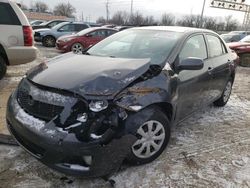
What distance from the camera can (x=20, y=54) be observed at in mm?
6742

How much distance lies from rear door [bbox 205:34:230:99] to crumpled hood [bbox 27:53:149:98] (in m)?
1.71

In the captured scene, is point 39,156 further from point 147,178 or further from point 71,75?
point 147,178

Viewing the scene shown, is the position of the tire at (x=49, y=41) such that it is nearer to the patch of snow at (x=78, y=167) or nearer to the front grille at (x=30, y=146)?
the front grille at (x=30, y=146)

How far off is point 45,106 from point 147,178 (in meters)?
1.33

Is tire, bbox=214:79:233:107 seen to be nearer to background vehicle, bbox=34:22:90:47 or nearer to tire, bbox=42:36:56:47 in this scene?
background vehicle, bbox=34:22:90:47

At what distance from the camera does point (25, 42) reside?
267 inches

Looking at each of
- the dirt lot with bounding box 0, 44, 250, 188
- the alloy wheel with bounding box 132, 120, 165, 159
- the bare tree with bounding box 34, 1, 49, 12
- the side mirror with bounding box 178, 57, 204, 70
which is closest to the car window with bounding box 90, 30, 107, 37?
the dirt lot with bounding box 0, 44, 250, 188

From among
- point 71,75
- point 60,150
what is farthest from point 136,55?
point 60,150

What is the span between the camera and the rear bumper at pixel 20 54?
665 centimetres

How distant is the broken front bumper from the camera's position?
2.64 m

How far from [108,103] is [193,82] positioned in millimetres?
1691

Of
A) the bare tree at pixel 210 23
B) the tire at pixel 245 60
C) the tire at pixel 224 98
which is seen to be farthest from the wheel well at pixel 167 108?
the bare tree at pixel 210 23

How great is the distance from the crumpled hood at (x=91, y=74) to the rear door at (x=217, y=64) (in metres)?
1.71

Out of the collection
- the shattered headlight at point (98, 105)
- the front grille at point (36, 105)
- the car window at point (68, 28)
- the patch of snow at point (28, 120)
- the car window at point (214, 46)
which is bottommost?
the car window at point (68, 28)
